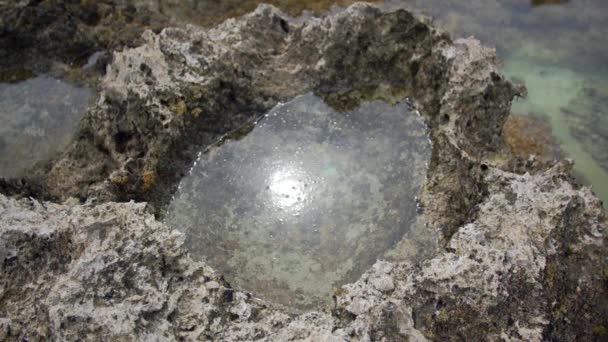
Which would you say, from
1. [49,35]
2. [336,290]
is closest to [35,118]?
[49,35]

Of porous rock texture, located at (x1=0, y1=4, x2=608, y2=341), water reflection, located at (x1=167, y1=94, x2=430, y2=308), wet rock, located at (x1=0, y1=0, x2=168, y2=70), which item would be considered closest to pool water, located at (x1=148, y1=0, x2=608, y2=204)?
wet rock, located at (x1=0, y1=0, x2=168, y2=70)

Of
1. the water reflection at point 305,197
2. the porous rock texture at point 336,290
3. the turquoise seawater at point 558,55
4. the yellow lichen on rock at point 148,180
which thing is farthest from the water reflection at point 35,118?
the turquoise seawater at point 558,55

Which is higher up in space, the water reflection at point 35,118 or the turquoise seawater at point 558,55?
the turquoise seawater at point 558,55

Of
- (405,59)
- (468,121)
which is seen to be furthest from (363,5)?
(468,121)

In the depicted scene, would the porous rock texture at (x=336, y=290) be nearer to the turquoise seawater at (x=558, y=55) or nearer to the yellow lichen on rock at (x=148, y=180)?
the yellow lichen on rock at (x=148, y=180)

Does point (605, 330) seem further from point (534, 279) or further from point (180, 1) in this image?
point (180, 1)

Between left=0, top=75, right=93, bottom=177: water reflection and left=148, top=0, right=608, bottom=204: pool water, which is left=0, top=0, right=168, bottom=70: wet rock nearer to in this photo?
left=0, top=75, right=93, bottom=177: water reflection
